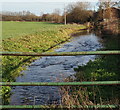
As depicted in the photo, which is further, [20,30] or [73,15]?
[73,15]

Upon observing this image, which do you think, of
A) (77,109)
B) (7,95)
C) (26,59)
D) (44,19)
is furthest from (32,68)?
(44,19)

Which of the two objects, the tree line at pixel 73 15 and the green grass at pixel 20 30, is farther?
the tree line at pixel 73 15

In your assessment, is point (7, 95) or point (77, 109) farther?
point (7, 95)

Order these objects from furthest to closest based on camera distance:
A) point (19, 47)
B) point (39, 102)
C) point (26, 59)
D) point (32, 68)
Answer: point (19, 47) < point (26, 59) < point (32, 68) < point (39, 102)

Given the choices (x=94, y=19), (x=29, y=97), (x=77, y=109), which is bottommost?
(x=29, y=97)

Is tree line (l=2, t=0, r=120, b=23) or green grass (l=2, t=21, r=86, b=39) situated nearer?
green grass (l=2, t=21, r=86, b=39)

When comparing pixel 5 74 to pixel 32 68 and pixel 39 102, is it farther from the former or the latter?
pixel 39 102

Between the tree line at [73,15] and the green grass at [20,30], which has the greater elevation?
the tree line at [73,15]

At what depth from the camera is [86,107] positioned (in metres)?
3.14

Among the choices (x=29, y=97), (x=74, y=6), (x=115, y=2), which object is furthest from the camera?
(x=74, y=6)

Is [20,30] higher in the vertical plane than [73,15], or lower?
lower

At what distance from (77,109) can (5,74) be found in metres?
7.64

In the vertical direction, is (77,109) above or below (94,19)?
below

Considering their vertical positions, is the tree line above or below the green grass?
above
